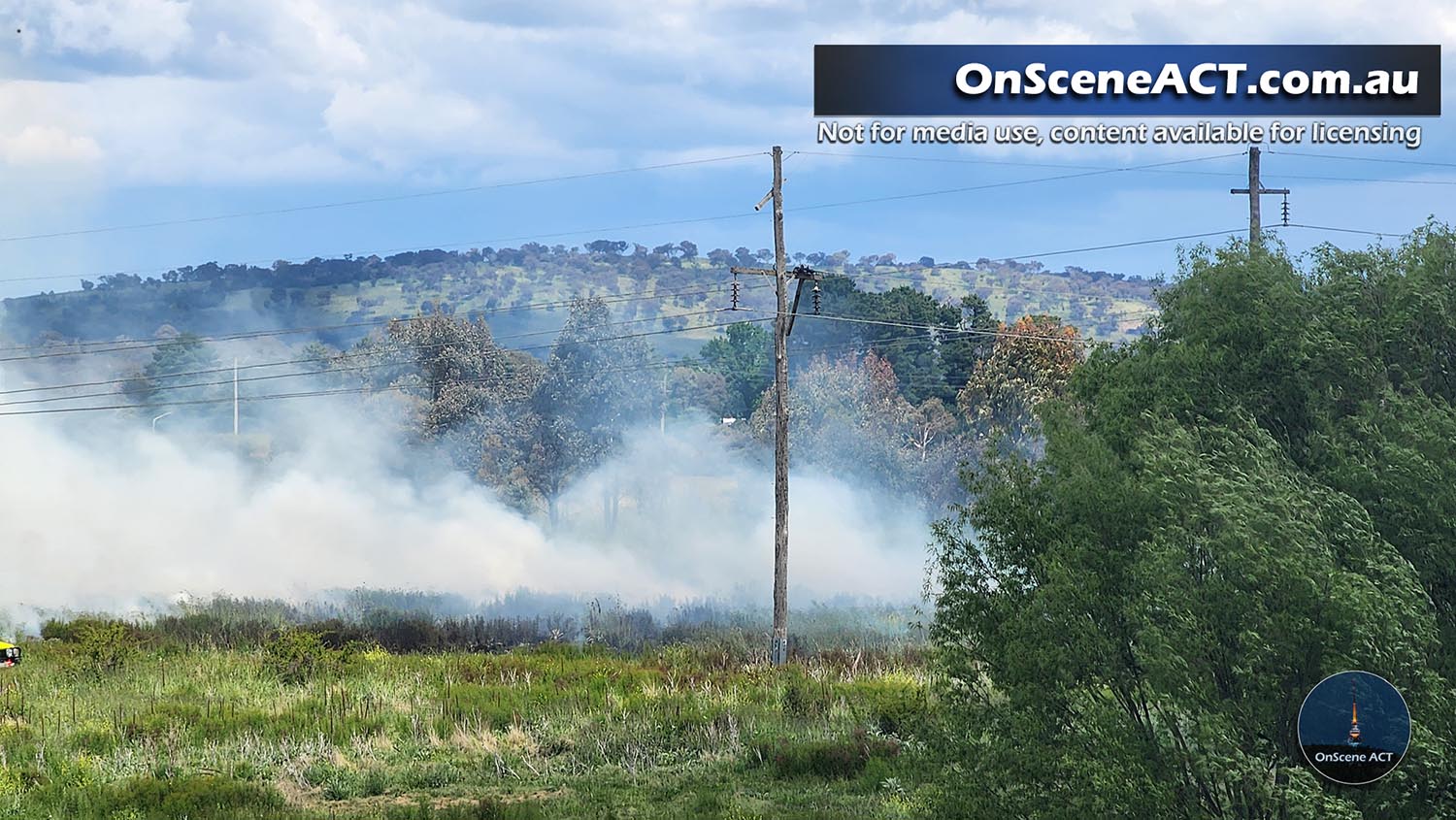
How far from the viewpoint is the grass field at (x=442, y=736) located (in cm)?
2169

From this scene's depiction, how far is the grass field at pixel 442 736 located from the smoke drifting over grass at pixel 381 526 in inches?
828

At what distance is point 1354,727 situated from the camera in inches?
524

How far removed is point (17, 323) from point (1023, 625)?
126 meters

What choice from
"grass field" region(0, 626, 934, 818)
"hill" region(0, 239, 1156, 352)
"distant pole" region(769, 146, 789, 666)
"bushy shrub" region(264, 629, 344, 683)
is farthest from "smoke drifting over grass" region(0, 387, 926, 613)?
"hill" region(0, 239, 1156, 352)

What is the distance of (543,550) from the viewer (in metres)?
68.2

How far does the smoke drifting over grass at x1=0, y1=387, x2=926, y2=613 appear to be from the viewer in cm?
5962

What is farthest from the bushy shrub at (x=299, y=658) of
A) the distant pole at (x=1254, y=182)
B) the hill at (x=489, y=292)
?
the hill at (x=489, y=292)

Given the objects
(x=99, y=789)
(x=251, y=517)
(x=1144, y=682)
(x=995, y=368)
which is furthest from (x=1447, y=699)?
(x=251, y=517)

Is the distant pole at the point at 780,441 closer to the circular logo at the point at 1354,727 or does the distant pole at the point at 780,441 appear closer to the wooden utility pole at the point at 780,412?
the wooden utility pole at the point at 780,412

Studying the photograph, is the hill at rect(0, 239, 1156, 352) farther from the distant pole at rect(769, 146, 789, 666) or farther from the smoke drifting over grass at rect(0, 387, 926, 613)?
the distant pole at rect(769, 146, 789, 666)

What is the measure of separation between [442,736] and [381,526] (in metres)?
43.1

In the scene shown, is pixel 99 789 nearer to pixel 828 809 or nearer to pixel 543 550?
pixel 828 809

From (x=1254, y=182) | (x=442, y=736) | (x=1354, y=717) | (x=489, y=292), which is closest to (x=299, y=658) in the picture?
(x=442, y=736)

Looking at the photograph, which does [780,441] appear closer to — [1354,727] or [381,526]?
[1354,727]
